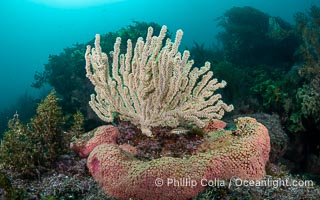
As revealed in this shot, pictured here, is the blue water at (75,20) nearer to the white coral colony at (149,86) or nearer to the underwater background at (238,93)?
the underwater background at (238,93)

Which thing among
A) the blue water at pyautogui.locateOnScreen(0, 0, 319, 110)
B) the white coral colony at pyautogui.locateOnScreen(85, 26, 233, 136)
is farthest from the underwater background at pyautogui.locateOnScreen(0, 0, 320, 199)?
the blue water at pyautogui.locateOnScreen(0, 0, 319, 110)

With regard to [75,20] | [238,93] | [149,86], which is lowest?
[238,93]

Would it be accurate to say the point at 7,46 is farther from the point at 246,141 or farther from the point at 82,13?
the point at 246,141

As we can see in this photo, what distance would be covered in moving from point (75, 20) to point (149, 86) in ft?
387

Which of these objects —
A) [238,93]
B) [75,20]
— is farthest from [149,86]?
[75,20]

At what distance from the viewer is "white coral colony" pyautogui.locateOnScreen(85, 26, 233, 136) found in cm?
411

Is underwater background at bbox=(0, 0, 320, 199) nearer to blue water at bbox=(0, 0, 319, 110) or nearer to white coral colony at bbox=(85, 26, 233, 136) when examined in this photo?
white coral colony at bbox=(85, 26, 233, 136)

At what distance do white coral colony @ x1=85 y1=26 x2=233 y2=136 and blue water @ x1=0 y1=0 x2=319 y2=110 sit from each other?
211 ft

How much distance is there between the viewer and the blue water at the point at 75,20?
7731 cm

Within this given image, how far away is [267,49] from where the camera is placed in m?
16.2

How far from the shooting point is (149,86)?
4.10 metres

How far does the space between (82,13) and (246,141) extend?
121471mm

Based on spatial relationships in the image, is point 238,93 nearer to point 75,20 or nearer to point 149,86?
point 149,86

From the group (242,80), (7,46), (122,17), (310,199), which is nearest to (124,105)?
(310,199)
